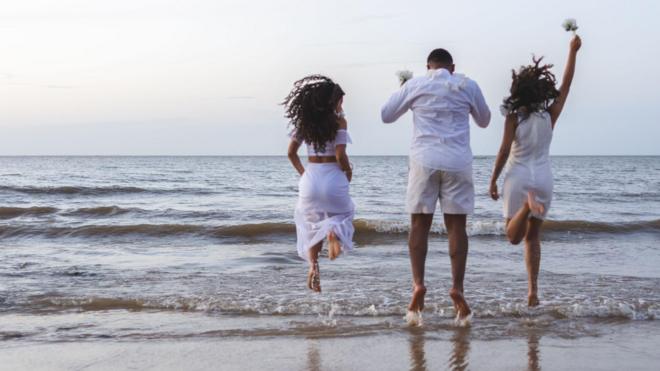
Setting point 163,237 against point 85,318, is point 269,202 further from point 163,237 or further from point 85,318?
point 85,318

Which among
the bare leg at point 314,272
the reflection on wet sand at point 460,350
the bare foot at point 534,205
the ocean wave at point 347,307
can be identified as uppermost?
the bare foot at point 534,205

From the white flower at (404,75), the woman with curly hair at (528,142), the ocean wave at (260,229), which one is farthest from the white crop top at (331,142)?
the ocean wave at (260,229)

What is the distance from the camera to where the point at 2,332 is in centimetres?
579

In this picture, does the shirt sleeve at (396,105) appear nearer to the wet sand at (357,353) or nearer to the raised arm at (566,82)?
the raised arm at (566,82)

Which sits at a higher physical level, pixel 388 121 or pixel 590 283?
pixel 388 121

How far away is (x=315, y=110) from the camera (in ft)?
19.3

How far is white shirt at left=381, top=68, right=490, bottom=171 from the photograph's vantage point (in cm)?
544

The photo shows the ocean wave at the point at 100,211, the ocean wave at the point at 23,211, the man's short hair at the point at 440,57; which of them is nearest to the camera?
the man's short hair at the point at 440,57

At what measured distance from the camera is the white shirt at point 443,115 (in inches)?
214

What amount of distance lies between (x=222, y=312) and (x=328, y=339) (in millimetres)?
1591

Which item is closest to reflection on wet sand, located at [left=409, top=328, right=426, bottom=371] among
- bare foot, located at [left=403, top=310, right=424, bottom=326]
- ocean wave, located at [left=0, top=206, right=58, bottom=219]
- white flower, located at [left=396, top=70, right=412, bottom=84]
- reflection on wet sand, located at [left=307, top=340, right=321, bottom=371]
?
bare foot, located at [left=403, top=310, right=424, bottom=326]

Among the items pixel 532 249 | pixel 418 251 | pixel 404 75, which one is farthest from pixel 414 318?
pixel 404 75

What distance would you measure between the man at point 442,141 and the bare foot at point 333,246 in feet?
2.10

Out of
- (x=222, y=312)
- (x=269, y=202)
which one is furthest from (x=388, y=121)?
(x=269, y=202)
